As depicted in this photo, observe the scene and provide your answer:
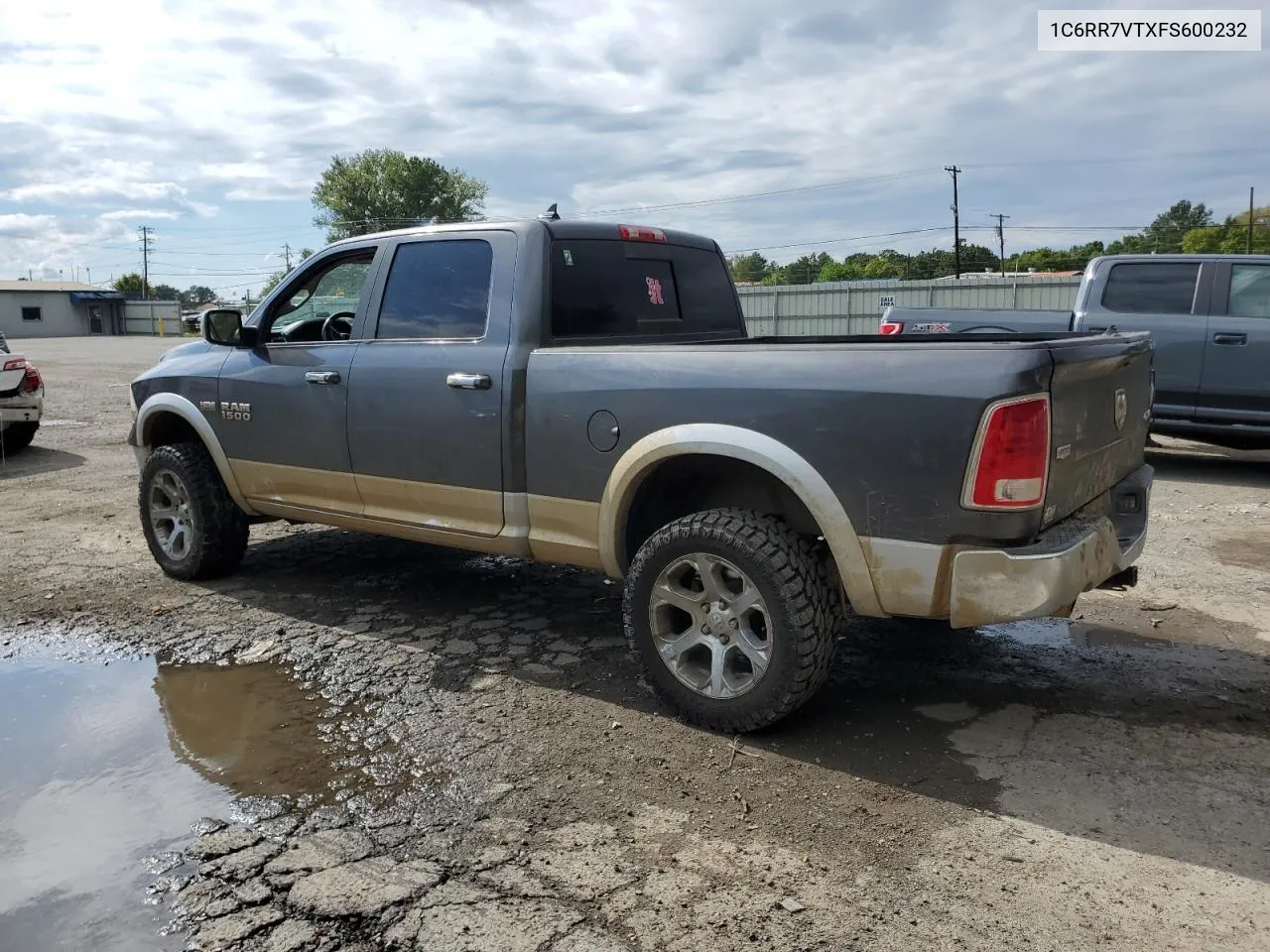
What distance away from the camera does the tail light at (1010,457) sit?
3.02m

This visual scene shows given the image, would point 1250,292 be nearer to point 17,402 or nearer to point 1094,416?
point 1094,416

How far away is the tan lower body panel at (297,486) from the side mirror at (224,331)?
640 mm

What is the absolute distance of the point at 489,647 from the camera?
4.62 metres

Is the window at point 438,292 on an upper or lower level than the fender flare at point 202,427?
upper

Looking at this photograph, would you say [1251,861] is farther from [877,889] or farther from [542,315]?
[542,315]

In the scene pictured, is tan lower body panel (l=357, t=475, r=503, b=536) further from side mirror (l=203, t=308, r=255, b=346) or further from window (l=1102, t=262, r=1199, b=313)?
window (l=1102, t=262, r=1199, b=313)

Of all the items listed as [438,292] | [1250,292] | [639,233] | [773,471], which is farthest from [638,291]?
[1250,292]

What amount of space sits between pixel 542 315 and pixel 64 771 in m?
2.48

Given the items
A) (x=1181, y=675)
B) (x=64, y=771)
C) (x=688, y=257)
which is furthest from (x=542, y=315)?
(x=1181, y=675)

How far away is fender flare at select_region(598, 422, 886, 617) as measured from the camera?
3348 mm

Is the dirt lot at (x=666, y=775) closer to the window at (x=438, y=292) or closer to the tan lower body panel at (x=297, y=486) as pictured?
the tan lower body panel at (x=297, y=486)

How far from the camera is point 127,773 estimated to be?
3484mm

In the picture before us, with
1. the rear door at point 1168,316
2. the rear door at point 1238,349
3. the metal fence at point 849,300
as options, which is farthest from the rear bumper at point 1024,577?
the metal fence at point 849,300

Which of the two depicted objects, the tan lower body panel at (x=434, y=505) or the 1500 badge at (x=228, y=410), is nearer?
the tan lower body panel at (x=434, y=505)
